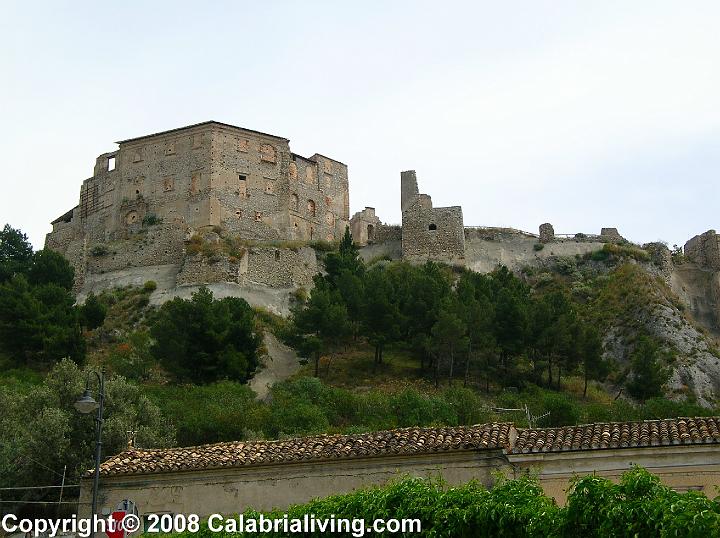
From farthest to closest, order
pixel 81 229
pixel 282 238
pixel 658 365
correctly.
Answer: pixel 81 229 → pixel 282 238 → pixel 658 365

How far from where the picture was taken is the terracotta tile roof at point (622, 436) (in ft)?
65.9

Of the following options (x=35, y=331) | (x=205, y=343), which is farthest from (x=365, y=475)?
(x=35, y=331)

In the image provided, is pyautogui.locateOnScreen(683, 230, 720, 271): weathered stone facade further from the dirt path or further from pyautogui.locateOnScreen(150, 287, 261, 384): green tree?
pyautogui.locateOnScreen(150, 287, 261, 384): green tree

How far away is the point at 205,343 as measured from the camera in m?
45.6

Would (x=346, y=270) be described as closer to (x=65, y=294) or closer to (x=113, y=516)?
(x=65, y=294)

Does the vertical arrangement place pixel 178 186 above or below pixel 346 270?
above

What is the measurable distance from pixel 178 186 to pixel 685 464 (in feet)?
174

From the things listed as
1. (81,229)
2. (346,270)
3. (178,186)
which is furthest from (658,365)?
(81,229)

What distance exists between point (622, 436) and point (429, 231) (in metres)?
46.4

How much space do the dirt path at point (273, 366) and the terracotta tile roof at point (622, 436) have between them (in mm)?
24363

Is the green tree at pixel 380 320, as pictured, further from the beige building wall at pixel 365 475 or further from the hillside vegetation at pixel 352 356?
the beige building wall at pixel 365 475

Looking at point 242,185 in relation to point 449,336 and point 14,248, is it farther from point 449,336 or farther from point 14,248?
point 449,336

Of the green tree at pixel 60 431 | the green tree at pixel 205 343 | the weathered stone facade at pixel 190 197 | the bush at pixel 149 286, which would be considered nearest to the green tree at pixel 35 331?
the green tree at pixel 205 343

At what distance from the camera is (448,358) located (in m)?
47.4
